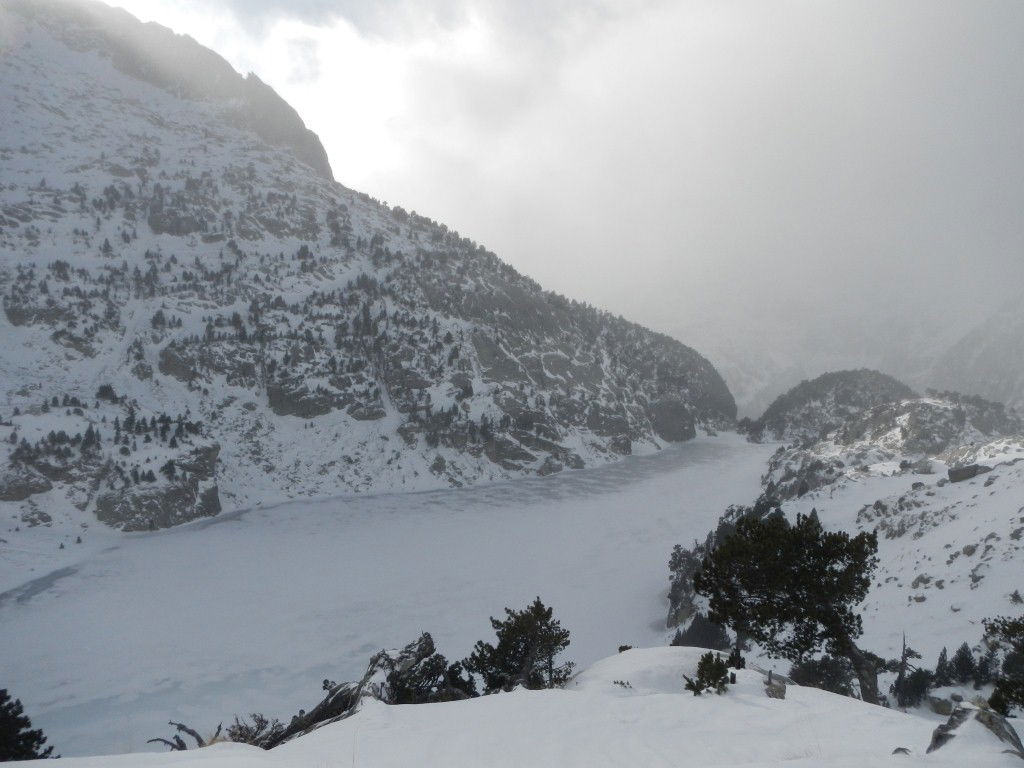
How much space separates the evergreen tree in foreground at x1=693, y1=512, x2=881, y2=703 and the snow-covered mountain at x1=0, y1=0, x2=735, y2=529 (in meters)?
80.7

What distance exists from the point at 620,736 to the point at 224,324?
120m

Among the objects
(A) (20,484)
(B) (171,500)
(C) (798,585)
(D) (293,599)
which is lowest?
(D) (293,599)

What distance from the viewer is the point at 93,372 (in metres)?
95.1

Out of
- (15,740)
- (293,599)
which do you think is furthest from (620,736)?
(293,599)

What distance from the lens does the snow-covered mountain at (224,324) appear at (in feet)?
291

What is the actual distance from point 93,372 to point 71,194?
54412 mm

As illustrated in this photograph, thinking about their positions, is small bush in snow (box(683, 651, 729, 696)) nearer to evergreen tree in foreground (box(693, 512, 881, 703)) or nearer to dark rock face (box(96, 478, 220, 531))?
evergreen tree in foreground (box(693, 512, 881, 703))

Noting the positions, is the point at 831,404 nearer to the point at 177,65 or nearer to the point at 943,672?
the point at 943,672

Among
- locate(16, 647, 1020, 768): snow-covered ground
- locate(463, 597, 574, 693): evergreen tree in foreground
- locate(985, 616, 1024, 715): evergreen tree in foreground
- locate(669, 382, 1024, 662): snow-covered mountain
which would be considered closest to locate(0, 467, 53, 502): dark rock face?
locate(463, 597, 574, 693): evergreen tree in foreground

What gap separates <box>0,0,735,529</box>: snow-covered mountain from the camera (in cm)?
8856

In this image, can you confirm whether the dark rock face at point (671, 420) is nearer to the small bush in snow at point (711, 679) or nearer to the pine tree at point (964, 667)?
Result: the pine tree at point (964, 667)

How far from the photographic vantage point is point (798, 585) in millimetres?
17578

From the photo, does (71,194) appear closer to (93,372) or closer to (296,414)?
(93,372)

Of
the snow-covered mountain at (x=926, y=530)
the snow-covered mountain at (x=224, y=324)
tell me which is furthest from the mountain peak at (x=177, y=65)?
the snow-covered mountain at (x=926, y=530)
